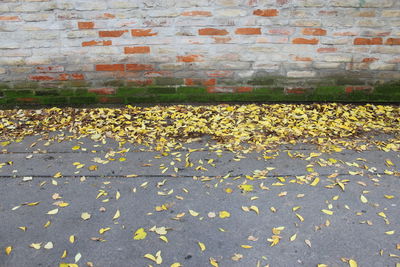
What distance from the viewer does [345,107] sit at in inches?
167

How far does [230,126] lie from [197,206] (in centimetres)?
141

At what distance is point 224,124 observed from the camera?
3.94 metres

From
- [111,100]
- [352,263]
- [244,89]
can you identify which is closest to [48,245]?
[352,263]

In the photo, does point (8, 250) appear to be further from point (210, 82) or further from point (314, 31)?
point (314, 31)

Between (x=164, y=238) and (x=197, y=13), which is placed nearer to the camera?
(x=164, y=238)

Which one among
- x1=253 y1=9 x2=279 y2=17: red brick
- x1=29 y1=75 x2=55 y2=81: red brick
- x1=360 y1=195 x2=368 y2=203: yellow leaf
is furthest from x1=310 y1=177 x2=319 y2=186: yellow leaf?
x1=29 y1=75 x2=55 y2=81: red brick

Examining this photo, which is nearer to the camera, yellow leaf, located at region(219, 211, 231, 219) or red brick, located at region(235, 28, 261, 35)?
yellow leaf, located at region(219, 211, 231, 219)

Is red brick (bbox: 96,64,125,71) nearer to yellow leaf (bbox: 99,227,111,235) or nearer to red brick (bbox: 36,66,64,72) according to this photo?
red brick (bbox: 36,66,64,72)

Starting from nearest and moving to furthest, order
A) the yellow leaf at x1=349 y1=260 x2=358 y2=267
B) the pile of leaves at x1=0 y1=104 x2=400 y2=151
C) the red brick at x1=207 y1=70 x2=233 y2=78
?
the yellow leaf at x1=349 y1=260 x2=358 y2=267
the pile of leaves at x1=0 y1=104 x2=400 y2=151
the red brick at x1=207 y1=70 x2=233 y2=78

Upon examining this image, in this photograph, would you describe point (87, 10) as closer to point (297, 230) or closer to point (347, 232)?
point (297, 230)

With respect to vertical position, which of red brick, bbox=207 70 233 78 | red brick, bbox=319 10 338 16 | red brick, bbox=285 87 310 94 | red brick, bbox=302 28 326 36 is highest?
red brick, bbox=319 10 338 16

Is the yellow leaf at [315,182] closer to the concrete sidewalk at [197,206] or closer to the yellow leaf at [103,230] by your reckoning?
the concrete sidewalk at [197,206]

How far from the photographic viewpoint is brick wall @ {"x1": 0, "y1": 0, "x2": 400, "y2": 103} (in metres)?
3.84

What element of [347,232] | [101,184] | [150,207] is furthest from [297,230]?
[101,184]
